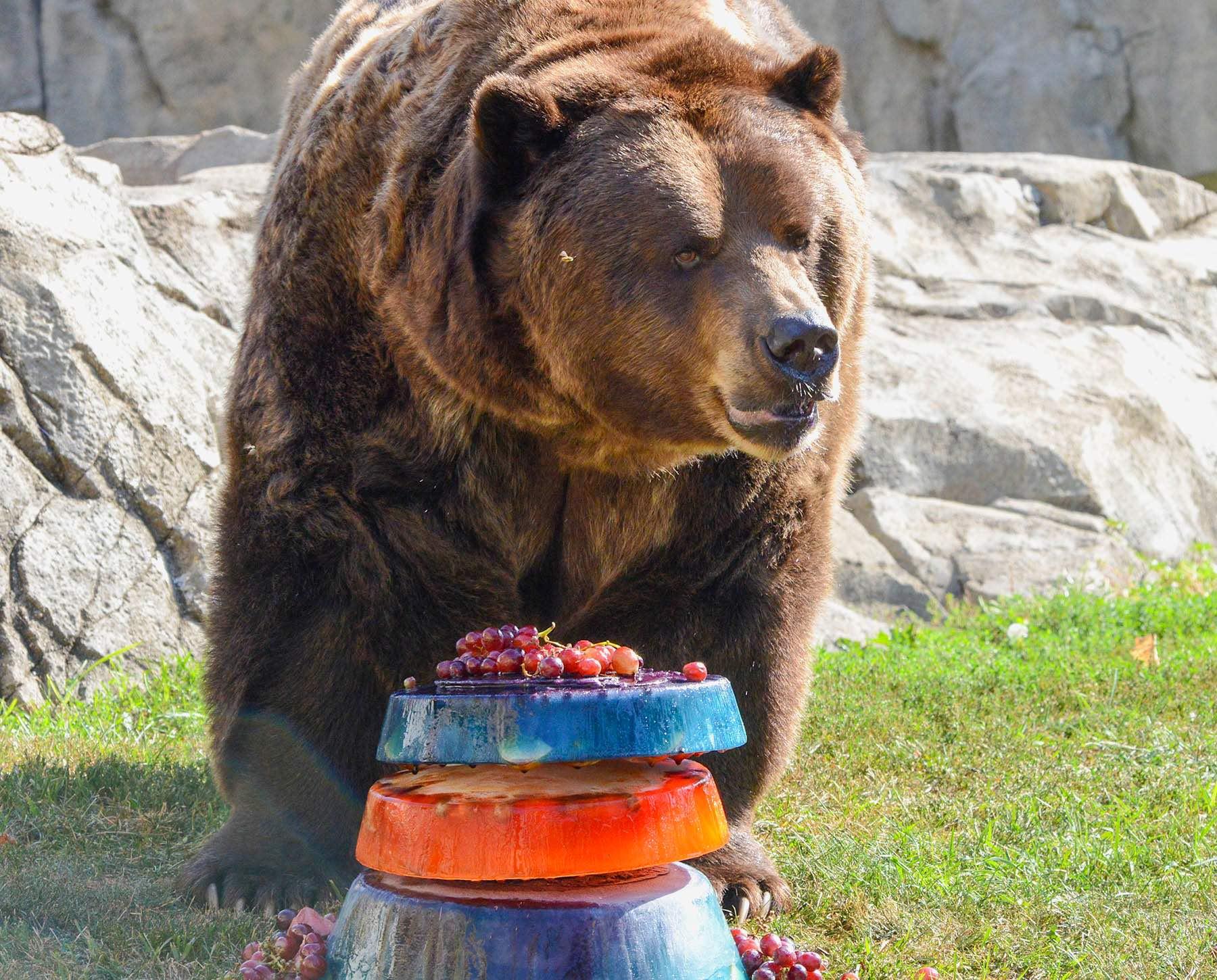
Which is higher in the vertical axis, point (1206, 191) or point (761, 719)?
point (761, 719)

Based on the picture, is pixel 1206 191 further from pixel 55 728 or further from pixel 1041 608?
pixel 55 728

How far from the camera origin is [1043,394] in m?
8.28

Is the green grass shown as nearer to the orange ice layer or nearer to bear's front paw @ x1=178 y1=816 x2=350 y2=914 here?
bear's front paw @ x1=178 y1=816 x2=350 y2=914

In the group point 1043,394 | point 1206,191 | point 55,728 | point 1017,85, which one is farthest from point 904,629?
point 1017,85

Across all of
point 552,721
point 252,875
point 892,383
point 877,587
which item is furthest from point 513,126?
point 892,383

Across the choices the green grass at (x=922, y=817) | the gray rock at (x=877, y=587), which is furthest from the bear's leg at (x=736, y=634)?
the gray rock at (x=877, y=587)

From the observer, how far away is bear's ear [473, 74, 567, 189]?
10.1 feet

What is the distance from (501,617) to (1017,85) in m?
14.4

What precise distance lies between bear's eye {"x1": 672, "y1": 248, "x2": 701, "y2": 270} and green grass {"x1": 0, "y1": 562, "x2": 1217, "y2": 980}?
1.47 meters

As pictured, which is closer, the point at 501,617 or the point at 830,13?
the point at 501,617

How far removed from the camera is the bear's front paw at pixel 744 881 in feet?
11.0

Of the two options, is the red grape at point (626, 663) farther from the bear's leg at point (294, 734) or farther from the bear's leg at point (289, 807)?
the bear's leg at point (289, 807)

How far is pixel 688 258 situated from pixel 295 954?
157 cm

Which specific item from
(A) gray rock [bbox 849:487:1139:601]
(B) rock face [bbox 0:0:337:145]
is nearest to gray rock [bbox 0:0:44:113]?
(B) rock face [bbox 0:0:337:145]
